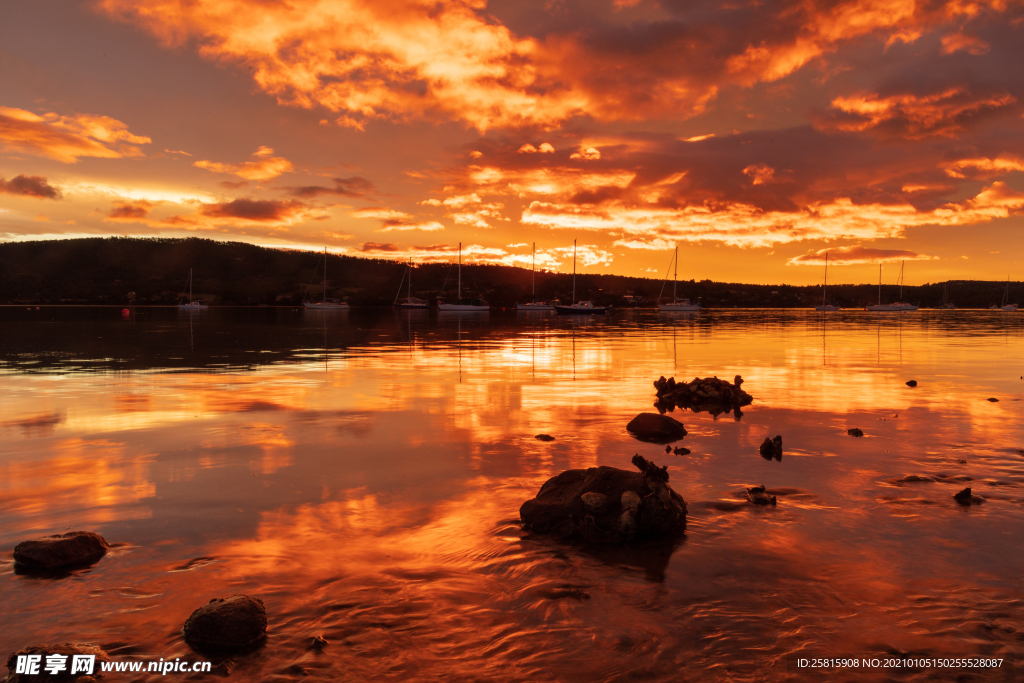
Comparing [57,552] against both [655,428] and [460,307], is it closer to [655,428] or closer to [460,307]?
[655,428]

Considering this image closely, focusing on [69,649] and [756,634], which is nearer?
[69,649]

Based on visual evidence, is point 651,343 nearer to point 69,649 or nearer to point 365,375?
point 365,375

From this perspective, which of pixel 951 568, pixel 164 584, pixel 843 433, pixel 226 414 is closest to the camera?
pixel 164 584

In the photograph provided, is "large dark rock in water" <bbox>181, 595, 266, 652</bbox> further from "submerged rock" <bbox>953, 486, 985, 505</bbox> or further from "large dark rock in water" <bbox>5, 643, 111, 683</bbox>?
"submerged rock" <bbox>953, 486, 985, 505</bbox>

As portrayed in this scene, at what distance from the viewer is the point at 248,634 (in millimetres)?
6191

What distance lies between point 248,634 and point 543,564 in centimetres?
377

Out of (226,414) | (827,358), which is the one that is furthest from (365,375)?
(827,358)

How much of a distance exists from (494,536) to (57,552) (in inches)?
231

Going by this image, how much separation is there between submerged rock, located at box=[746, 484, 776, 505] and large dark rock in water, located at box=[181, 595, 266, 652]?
819cm

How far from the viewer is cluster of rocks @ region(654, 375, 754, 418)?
2069cm

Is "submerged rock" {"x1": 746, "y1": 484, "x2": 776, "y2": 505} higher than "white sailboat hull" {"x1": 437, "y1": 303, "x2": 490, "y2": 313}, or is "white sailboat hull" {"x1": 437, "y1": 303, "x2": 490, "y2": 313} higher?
"white sailboat hull" {"x1": 437, "y1": 303, "x2": 490, "y2": 313}

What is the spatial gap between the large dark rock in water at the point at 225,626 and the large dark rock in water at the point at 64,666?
0.80m

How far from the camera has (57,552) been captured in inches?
305

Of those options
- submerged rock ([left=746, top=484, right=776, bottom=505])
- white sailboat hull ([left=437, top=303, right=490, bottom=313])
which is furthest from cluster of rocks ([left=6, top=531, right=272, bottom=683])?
white sailboat hull ([left=437, top=303, right=490, bottom=313])
